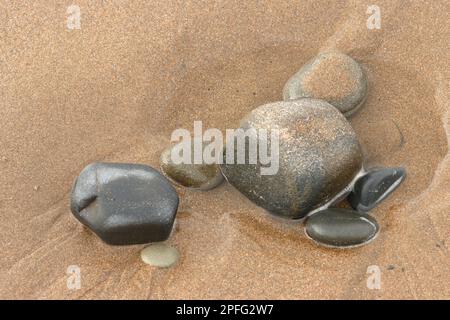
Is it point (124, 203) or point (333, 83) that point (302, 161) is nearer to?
point (333, 83)

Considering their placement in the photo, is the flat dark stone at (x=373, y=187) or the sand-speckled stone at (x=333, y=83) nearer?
the flat dark stone at (x=373, y=187)

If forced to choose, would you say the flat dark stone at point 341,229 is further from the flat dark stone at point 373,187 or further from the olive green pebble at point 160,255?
the olive green pebble at point 160,255

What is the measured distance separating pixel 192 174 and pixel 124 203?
1.35 ft

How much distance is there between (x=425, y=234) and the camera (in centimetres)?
284

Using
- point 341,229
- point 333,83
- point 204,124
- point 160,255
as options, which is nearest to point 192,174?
point 204,124

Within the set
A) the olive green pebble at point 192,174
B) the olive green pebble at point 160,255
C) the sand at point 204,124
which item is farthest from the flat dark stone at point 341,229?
the olive green pebble at point 160,255

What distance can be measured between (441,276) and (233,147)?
44.7 inches

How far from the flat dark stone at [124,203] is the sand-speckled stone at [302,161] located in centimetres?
40

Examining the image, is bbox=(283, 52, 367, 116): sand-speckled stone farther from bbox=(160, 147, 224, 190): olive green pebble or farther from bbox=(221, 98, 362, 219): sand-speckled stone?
bbox=(160, 147, 224, 190): olive green pebble

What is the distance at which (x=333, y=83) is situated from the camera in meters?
3.12

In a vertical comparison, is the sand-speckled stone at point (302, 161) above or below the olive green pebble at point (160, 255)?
above

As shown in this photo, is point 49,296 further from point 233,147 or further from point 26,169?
point 233,147

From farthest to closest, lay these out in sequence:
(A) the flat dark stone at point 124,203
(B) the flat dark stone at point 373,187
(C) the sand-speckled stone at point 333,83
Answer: (C) the sand-speckled stone at point 333,83 < (B) the flat dark stone at point 373,187 < (A) the flat dark stone at point 124,203

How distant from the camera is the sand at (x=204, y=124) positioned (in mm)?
2754
